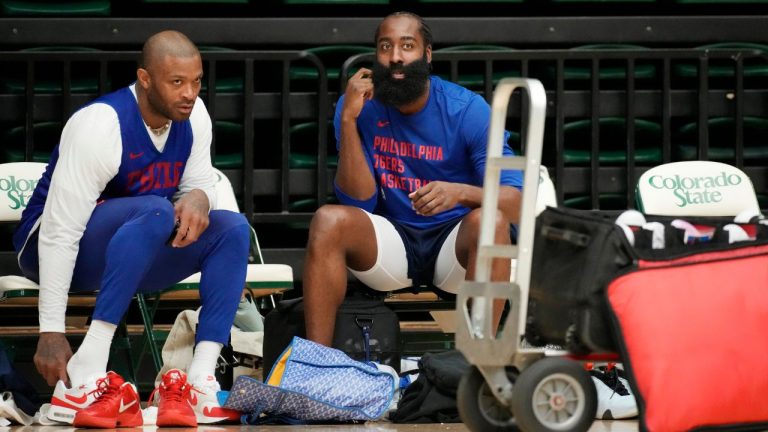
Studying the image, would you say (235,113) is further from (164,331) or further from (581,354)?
(581,354)

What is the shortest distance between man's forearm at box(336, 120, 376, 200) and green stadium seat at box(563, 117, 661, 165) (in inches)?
76.3

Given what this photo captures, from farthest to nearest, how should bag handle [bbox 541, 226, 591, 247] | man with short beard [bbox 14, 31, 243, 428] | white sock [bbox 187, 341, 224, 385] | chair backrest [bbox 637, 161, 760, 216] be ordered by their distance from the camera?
chair backrest [bbox 637, 161, 760, 216]
white sock [bbox 187, 341, 224, 385]
man with short beard [bbox 14, 31, 243, 428]
bag handle [bbox 541, 226, 591, 247]

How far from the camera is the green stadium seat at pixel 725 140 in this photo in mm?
6254

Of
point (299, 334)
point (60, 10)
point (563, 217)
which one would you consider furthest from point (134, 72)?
point (563, 217)

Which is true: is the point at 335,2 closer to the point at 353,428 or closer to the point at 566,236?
the point at 353,428

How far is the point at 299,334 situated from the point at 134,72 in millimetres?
2455

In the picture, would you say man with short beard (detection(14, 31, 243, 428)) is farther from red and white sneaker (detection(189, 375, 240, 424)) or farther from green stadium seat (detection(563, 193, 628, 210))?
green stadium seat (detection(563, 193, 628, 210))

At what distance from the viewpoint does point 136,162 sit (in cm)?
421

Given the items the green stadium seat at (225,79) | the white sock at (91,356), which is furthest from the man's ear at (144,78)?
the green stadium seat at (225,79)

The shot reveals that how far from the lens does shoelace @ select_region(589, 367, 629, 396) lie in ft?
14.0

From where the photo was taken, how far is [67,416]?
386 centimetres

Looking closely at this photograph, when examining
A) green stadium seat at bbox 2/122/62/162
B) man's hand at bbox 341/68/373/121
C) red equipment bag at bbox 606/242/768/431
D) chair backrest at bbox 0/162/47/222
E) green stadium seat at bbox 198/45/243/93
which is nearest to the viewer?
red equipment bag at bbox 606/242/768/431

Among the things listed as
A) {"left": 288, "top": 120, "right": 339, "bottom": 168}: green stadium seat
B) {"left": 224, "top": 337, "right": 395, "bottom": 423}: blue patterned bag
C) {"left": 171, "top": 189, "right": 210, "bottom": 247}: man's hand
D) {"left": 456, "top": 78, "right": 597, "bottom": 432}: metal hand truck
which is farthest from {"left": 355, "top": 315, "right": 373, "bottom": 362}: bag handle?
{"left": 288, "top": 120, "right": 339, "bottom": 168}: green stadium seat

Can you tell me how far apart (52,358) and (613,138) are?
136 inches
